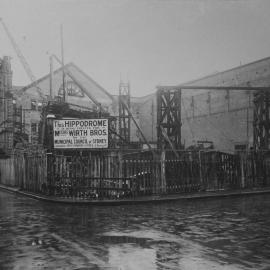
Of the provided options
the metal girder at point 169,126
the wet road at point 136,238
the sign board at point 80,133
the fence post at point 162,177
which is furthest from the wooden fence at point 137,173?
the wet road at point 136,238

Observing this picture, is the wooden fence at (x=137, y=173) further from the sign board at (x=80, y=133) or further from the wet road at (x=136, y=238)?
the wet road at (x=136, y=238)

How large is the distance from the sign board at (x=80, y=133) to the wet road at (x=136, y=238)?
4647mm

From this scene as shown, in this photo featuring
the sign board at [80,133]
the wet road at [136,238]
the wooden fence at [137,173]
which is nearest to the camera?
the wet road at [136,238]

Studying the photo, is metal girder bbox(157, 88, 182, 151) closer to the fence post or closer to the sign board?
the fence post

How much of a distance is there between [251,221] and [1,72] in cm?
4415

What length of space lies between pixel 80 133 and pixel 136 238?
9.87 metres

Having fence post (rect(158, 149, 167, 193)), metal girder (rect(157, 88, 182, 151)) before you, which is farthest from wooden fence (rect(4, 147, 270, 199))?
metal girder (rect(157, 88, 182, 151))

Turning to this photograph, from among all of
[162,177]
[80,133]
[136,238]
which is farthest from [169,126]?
[136,238]

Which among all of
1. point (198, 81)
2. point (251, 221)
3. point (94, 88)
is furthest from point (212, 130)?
point (251, 221)

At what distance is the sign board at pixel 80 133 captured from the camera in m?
16.6

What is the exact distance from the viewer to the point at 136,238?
7590 millimetres

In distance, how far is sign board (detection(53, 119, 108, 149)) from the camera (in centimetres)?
1662

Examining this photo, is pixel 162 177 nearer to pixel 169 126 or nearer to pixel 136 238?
pixel 169 126

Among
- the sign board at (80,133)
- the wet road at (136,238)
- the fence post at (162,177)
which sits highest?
the sign board at (80,133)
